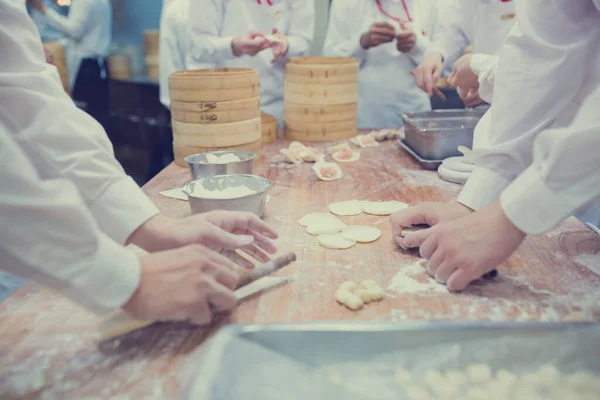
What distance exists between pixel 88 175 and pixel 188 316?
0.38 m

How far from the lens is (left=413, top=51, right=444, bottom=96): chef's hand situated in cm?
252

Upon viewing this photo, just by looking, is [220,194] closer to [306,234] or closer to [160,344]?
[306,234]

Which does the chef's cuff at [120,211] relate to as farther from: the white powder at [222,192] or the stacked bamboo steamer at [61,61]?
the stacked bamboo steamer at [61,61]

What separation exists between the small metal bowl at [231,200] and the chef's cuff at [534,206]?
2.27ft

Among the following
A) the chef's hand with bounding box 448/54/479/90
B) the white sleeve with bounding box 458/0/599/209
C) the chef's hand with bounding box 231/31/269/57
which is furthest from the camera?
the chef's hand with bounding box 231/31/269/57

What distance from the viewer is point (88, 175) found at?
103 cm

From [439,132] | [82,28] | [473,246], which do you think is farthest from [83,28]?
[473,246]

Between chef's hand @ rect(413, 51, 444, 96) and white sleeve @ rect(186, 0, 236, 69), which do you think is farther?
white sleeve @ rect(186, 0, 236, 69)

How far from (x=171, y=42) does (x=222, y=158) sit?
287 cm

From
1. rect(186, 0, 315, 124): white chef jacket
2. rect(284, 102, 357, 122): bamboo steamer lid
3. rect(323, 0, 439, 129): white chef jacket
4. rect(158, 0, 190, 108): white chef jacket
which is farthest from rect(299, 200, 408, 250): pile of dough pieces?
rect(158, 0, 190, 108): white chef jacket

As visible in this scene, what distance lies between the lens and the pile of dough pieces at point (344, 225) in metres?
1.31

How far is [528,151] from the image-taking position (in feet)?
4.11

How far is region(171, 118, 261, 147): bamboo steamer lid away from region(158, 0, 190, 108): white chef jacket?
2.31 meters

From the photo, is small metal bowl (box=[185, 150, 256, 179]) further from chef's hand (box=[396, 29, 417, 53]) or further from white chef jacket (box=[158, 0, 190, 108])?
white chef jacket (box=[158, 0, 190, 108])
